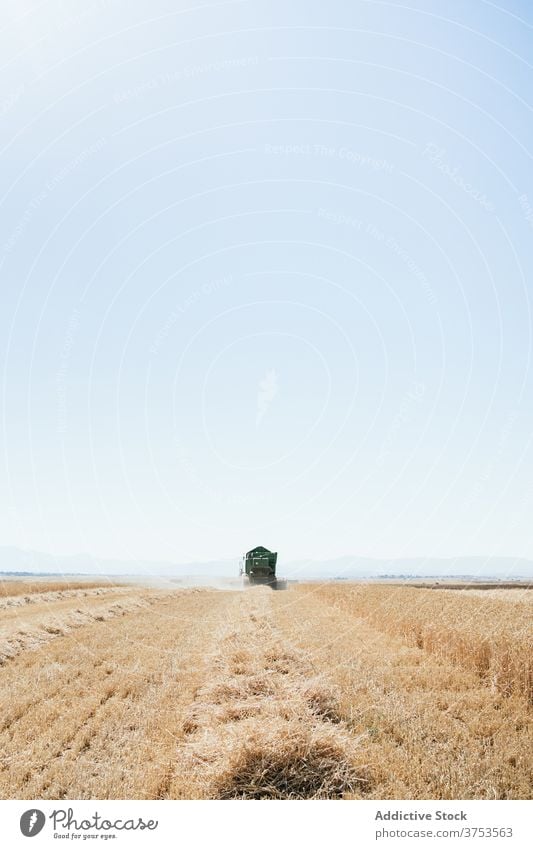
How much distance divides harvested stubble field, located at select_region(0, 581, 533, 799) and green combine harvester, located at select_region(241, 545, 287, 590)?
3415 cm

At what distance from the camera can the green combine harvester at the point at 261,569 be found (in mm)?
49719

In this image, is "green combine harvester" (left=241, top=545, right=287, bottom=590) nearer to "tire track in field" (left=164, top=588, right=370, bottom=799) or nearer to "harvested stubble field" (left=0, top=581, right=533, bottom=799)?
"harvested stubble field" (left=0, top=581, right=533, bottom=799)

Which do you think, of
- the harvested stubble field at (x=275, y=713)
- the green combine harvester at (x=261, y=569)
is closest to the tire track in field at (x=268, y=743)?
the harvested stubble field at (x=275, y=713)

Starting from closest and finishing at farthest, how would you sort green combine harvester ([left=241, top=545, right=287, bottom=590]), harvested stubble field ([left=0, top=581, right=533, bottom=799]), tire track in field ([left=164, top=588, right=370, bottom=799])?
tire track in field ([left=164, top=588, right=370, bottom=799]) < harvested stubble field ([left=0, top=581, right=533, bottom=799]) < green combine harvester ([left=241, top=545, right=287, bottom=590])

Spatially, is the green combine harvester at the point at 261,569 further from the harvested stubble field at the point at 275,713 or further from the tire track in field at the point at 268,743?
the tire track in field at the point at 268,743

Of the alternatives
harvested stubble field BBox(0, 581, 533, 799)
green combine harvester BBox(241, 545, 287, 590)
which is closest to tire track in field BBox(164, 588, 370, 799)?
harvested stubble field BBox(0, 581, 533, 799)

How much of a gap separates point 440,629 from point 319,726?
8.07 metres

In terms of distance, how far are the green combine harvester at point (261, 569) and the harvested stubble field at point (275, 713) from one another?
34.2 meters

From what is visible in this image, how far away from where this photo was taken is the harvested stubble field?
601cm

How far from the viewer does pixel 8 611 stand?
27172mm

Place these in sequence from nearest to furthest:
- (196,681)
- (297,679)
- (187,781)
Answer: (187,781) < (297,679) < (196,681)

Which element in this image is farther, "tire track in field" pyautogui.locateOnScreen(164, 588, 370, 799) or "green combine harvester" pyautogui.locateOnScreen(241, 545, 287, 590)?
"green combine harvester" pyautogui.locateOnScreen(241, 545, 287, 590)
